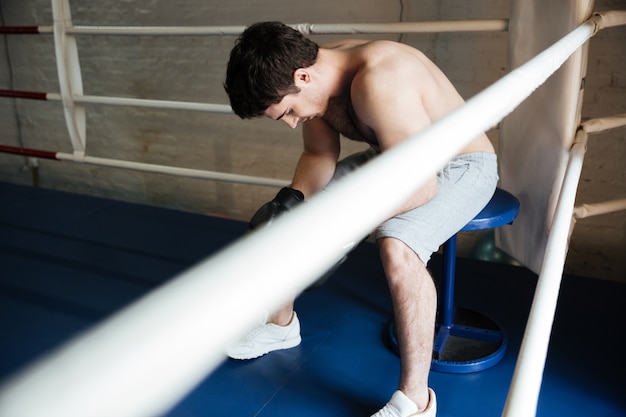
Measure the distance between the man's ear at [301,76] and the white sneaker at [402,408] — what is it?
2.77 ft

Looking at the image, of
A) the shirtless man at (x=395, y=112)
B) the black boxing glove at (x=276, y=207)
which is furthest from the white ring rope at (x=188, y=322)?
the black boxing glove at (x=276, y=207)

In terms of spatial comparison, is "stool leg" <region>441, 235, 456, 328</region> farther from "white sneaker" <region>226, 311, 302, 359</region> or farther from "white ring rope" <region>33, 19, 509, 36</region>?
"white ring rope" <region>33, 19, 509, 36</region>

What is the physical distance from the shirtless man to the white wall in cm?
108

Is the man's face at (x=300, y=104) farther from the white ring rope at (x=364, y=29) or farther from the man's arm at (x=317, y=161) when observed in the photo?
the white ring rope at (x=364, y=29)

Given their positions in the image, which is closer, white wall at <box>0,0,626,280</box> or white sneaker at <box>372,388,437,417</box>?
white sneaker at <box>372,388,437,417</box>

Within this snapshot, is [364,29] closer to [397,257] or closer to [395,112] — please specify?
[395,112]

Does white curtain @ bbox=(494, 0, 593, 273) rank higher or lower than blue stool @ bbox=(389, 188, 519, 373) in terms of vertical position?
higher

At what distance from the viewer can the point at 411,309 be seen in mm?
1354

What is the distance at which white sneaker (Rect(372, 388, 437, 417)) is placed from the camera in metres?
1.36

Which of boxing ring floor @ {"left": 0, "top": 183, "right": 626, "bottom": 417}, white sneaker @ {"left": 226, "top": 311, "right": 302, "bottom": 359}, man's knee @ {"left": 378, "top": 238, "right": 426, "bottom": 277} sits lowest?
boxing ring floor @ {"left": 0, "top": 183, "right": 626, "bottom": 417}

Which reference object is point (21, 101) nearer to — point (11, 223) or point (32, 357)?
point (11, 223)

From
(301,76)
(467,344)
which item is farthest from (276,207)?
(467,344)

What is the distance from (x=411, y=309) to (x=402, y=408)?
25cm

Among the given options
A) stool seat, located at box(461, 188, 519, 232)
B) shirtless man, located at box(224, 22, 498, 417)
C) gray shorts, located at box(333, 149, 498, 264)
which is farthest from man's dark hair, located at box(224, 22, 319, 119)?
stool seat, located at box(461, 188, 519, 232)
